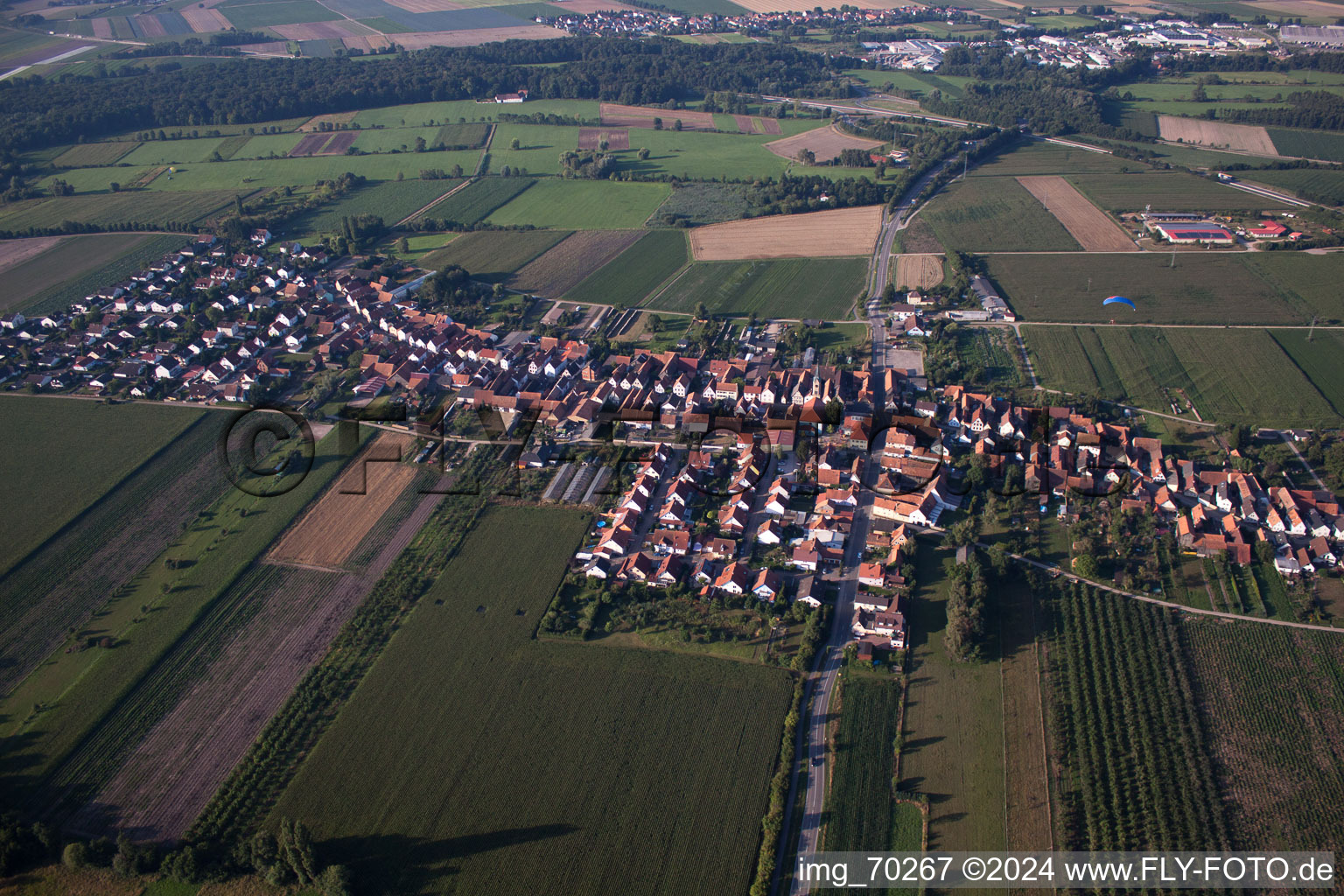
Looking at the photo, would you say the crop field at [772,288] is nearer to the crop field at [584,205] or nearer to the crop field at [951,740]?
the crop field at [584,205]

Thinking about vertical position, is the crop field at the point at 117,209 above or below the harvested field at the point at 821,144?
below

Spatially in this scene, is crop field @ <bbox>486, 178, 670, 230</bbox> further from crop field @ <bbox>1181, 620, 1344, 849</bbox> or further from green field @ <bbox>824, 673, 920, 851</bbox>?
crop field @ <bbox>1181, 620, 1344, 849</bbox>

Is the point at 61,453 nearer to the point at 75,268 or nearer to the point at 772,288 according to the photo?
the point at 75,268

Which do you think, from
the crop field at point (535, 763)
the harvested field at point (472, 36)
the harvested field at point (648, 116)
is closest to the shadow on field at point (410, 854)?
the crop field at point (535, 763)

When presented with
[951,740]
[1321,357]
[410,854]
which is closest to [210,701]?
[410,854]

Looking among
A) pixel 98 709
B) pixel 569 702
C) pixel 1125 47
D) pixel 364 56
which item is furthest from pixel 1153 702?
pixel 364 56
